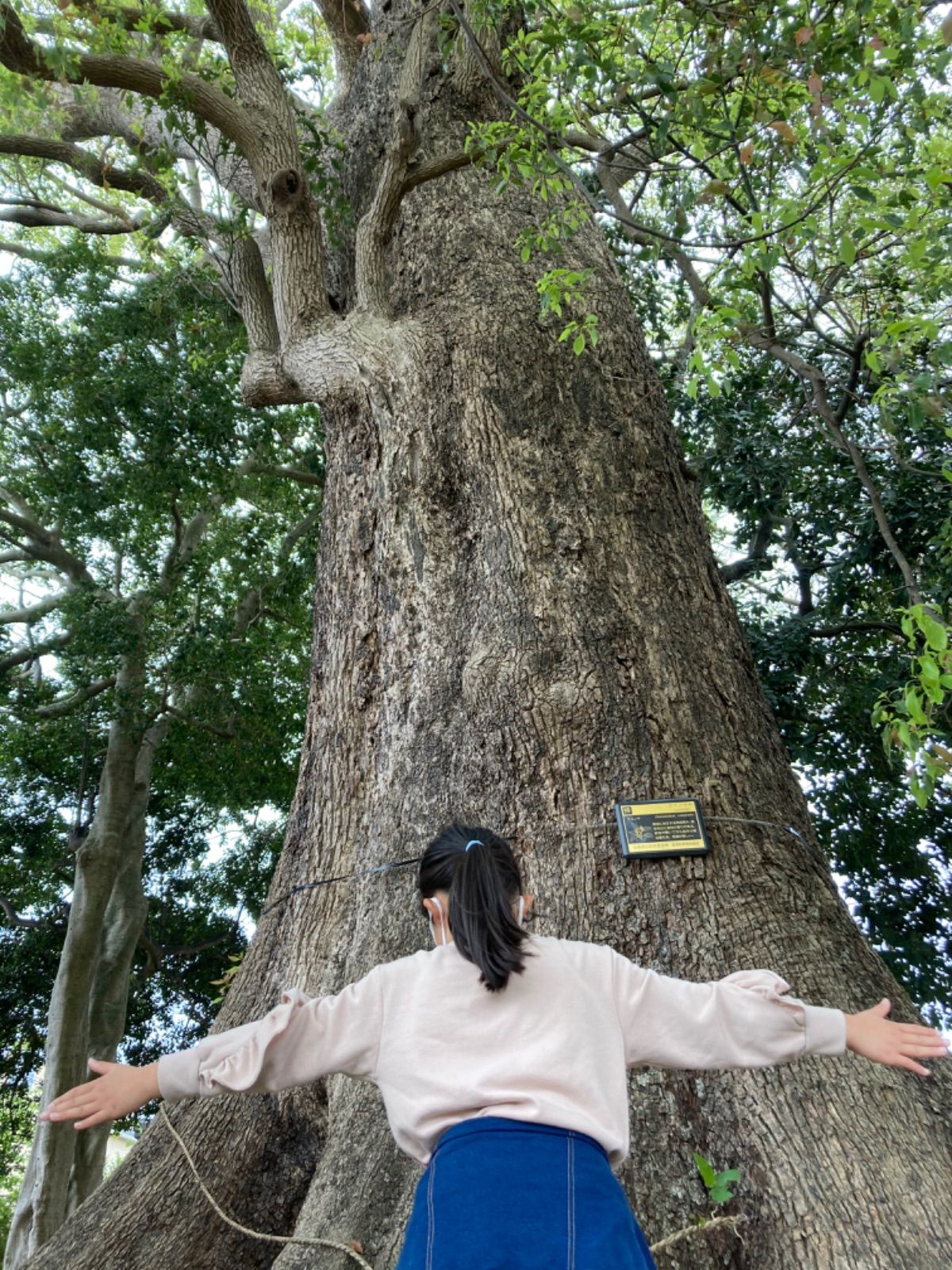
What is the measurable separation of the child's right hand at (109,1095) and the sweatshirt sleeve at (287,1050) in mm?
30

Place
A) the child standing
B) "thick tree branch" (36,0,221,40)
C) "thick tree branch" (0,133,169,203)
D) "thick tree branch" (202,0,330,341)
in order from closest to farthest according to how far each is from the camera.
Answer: the child standing → "thick tree branch" (202,0,330,341) → "thick tree branch" (36,0,221,40) → "thick tree branch" (0,133,169,203)

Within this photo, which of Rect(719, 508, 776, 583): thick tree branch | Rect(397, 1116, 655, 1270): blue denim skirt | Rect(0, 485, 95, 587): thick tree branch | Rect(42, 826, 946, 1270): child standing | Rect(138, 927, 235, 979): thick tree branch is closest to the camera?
Rect(397, 1116, 655, 1270): blue denim skirt

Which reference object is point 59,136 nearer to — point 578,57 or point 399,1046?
point 578,57

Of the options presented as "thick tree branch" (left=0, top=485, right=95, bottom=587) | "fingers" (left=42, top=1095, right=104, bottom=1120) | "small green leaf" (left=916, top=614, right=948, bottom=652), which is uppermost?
"thick tree branch" (left=0, top=485, right=95, bottom=587)

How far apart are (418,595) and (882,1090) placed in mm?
2366

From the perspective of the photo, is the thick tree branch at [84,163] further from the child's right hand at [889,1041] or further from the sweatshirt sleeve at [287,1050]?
the child's right hand at [889,1041]

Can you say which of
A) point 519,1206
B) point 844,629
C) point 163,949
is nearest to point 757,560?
point 844,629

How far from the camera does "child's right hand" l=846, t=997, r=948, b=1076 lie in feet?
6.39

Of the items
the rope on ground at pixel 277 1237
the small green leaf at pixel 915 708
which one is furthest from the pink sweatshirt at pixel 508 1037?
the small green leaf at pixel 915 708

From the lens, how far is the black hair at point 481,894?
1.93 meters

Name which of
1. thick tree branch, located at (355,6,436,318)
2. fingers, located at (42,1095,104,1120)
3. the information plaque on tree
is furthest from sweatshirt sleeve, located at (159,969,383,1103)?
thick tree branch, located at (355,6,436,318)

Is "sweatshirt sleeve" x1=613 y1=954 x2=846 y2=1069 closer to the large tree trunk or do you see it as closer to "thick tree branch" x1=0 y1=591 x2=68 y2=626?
the large tree trunk

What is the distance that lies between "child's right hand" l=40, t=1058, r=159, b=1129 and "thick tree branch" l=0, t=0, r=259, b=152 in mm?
3882

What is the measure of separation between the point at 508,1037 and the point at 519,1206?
308mm
